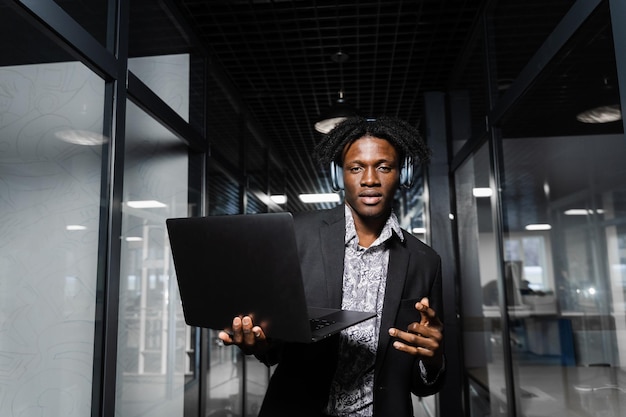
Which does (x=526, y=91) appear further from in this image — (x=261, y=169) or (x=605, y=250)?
(x=261, y=169)

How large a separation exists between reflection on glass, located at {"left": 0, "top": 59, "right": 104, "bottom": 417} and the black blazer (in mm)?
730

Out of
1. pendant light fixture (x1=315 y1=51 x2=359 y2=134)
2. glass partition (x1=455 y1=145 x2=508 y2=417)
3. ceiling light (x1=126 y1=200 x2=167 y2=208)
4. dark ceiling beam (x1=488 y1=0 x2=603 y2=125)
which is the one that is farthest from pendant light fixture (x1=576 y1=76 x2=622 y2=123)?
pendant light fixture (x1=315 y1=51 x2=359 y2=134)

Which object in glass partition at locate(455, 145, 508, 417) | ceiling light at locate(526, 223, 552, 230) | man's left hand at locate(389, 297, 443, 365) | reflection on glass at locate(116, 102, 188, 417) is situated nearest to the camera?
man's left hand at locate(389, 297, 443, 365)

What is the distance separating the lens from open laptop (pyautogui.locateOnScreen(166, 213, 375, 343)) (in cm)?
103

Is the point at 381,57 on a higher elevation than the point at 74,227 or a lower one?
higher

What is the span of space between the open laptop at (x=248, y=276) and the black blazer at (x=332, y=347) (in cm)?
19

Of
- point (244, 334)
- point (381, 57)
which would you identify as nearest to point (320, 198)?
point (381, 57)

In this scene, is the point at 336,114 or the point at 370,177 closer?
the point at 370,177

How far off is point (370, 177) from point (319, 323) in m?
0.49

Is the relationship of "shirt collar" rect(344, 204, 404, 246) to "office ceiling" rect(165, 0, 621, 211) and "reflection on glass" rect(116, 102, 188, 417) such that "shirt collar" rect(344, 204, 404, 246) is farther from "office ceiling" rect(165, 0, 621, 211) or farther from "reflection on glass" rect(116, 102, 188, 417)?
"reflection on glass" rect(116, 102, 188, 417)

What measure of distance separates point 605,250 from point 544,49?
0.83 m

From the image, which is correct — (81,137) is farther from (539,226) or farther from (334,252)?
(539,226)

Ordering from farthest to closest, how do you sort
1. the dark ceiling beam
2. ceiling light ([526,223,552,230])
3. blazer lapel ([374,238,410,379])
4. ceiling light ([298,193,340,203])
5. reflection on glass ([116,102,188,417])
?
ceiling light ([298,193,340,203])
reflection on glass ([116,102,188,417])
ceiling light ([526,223,552,230])
the dark ceiling beam
blazer lapel ([374,238,410,379])

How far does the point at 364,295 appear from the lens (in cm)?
142
